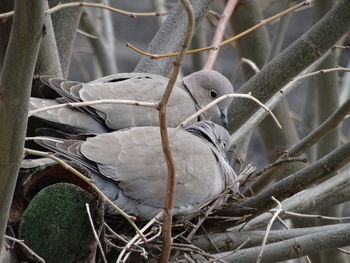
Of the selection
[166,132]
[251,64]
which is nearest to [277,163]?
[166,132]

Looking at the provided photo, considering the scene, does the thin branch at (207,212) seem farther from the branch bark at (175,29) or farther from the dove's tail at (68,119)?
the branch bark at (175,29)

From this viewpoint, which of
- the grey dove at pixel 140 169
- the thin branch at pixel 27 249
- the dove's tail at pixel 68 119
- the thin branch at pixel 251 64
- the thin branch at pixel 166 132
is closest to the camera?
the thin branch at pixel 166 132

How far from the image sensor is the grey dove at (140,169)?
226 cm

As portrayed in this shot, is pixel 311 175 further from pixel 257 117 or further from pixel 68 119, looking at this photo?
pixel 68 119

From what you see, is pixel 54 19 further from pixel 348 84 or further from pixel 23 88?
pixel 348 84

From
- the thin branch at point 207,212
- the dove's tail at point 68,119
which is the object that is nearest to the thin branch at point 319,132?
the thin branch at point 207,212

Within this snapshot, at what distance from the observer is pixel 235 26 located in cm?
318

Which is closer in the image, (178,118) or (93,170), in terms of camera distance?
(93,170)

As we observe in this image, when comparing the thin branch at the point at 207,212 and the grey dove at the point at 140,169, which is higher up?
the grey dove at the point at 140,169

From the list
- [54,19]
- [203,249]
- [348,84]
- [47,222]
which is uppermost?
[54,19]

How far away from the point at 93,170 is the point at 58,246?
38cm

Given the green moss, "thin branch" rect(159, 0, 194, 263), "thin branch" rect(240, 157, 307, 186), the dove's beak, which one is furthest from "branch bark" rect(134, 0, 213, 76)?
"thin branch" rect(159, 0, 194, 263)

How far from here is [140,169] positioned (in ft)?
7.54

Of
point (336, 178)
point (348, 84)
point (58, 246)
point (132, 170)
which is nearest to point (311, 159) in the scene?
point (348, 84)
